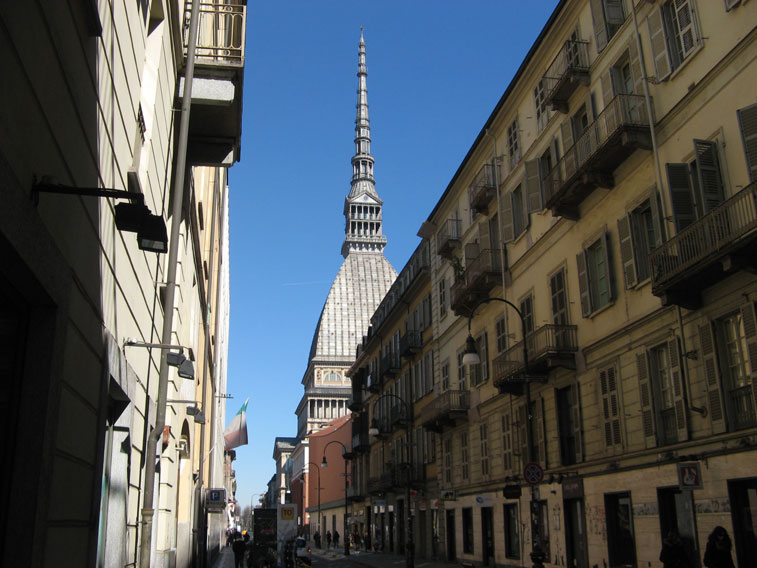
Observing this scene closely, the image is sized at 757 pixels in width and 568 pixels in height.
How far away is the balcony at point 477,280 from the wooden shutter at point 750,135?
15295 mm

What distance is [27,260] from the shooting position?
5.10m

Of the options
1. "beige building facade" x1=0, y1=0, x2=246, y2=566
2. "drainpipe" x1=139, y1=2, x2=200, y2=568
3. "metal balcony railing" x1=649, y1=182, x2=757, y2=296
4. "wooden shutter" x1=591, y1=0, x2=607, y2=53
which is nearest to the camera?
"beige building facade" x1=0, y1=0, x2=246, y2=566

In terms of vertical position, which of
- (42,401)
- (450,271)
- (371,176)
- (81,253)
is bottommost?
(42,401)

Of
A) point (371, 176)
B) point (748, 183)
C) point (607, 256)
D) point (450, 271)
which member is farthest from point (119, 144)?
point (371, 176)

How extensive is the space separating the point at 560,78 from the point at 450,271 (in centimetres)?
1557

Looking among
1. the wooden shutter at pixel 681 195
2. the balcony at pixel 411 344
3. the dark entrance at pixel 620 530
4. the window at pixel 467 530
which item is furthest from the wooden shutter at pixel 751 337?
the balcony at pixel 411 344

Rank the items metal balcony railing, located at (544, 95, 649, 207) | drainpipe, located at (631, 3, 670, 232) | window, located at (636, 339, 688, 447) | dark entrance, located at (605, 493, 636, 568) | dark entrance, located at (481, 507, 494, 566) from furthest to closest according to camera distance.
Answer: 1. dark entrance, located at (481, 507, 494, 566)
2. dark entrance, located at (605, 493, 636, 568)
3. metal balcony railing, located at (544, 95, 649, 207)
4. drainpipe, located at (631, 3, 670, 232)
5. window, located at (636, 339, 688, 447)

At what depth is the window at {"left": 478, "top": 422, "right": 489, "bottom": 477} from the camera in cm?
3125

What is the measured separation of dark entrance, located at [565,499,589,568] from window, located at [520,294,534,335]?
6226 millimetres

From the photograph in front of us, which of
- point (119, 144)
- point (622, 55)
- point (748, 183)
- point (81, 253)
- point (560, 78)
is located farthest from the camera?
point (560, 78)

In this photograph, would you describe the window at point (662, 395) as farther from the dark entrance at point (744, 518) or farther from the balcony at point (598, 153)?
the balcony at point (598, 153)

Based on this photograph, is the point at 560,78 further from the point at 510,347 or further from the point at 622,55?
the point at 510,347

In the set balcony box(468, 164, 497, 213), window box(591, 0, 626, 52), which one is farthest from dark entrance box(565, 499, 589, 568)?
window box(591, 0, 626, 52)

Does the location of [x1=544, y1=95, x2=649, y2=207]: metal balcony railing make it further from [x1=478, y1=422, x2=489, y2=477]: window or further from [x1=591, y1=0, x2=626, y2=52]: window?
[x1=478, y1=422, x2=489, y2=477]: window
